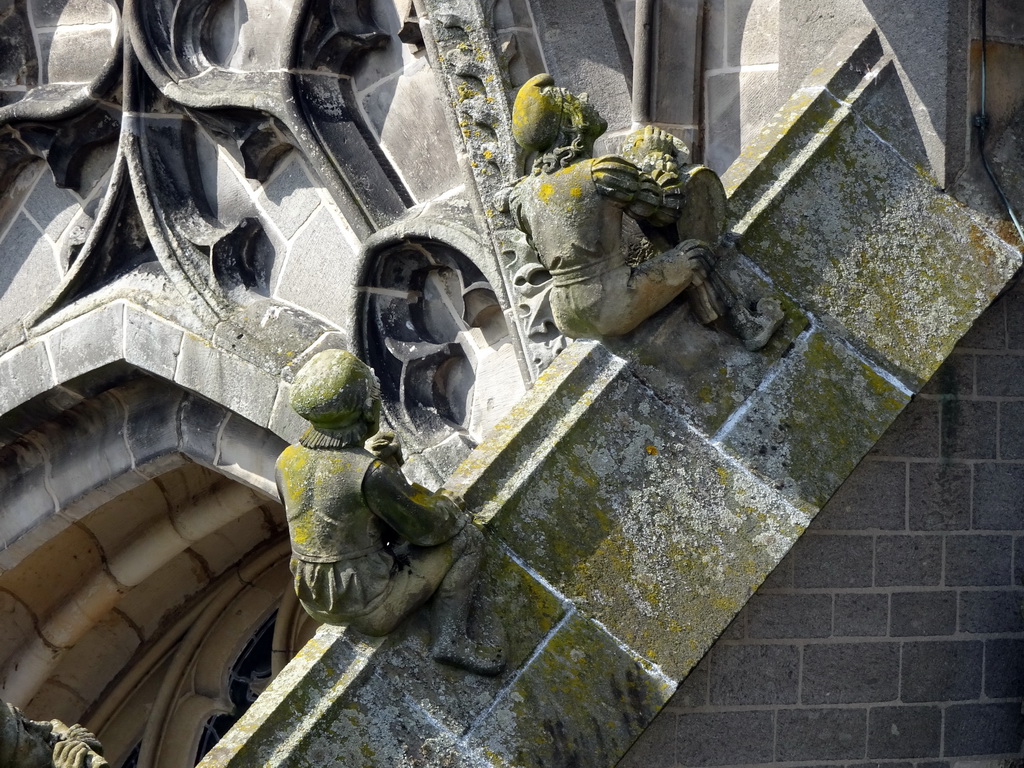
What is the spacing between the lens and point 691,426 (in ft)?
12.1

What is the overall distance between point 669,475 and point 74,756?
135 centimetres

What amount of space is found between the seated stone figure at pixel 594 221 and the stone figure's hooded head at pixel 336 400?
529 mm

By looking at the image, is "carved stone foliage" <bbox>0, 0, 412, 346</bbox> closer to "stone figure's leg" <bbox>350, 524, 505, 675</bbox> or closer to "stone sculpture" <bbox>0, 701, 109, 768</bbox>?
"stone figure's leg" <bbox>350, 524, 505, 675</bbox>

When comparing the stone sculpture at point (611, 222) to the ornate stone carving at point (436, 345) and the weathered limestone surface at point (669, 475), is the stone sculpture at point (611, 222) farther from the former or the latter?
the ornate stone carving at point (436, 345)

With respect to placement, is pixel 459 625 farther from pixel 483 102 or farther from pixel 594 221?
pixel 483 102

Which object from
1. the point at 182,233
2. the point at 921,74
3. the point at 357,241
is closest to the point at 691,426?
the point at 921,74

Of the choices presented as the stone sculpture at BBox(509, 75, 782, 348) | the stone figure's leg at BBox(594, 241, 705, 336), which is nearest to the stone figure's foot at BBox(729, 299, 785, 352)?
the stone sculpture at BBox(509, 75, 782, 348)

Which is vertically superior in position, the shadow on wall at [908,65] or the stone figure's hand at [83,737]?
the shadow on wall at [908,65]

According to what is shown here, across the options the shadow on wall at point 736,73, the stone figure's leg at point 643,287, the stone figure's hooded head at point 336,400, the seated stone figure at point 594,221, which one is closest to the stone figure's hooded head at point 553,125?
the seated stone figure at point 594,221

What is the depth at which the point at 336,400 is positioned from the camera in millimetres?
3248

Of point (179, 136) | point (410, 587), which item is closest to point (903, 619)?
point (410, 587)

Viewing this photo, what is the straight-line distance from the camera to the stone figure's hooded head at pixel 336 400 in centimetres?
325

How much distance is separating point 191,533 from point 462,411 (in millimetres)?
1881

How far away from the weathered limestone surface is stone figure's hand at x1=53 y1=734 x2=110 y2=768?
0.39 metres
